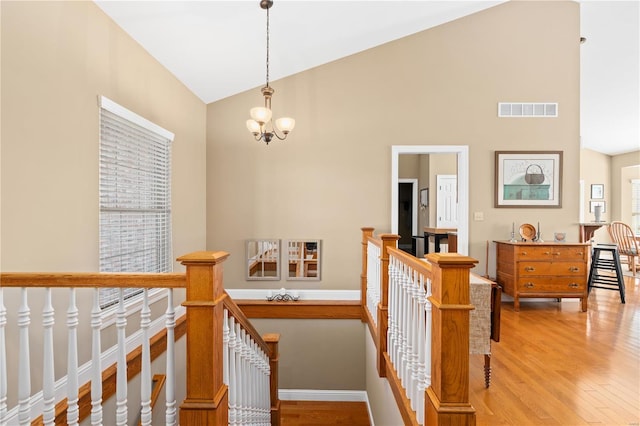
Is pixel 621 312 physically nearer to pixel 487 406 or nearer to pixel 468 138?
pixel 468 138

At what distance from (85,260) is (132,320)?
0.81m

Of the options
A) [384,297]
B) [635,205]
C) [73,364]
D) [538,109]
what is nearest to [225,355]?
[73,364]

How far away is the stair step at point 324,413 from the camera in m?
3.76

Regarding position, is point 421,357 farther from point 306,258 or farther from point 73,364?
point 306,258

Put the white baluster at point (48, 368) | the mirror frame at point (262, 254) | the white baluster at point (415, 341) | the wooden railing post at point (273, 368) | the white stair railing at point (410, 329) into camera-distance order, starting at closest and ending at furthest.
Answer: the white baluster at point (48, 368) < the white stair railing at point (410, 329) < the white baluster at point (415, 341) < the wooden railing post at point (273, 368) < the mirror frame at point (262, 254)

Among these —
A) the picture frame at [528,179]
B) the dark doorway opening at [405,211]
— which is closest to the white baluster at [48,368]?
the picture frame at [528,179]

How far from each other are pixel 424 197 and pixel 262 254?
4.49m

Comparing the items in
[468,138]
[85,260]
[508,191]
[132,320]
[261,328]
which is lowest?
[261,328]

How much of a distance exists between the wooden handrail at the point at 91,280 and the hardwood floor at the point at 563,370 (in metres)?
2.07

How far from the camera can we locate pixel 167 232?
11.5 ft

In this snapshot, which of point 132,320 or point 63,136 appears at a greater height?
point 63,136

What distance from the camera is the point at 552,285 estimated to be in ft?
13.6

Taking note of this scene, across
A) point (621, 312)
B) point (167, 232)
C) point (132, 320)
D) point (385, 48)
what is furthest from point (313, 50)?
point (621, 312)

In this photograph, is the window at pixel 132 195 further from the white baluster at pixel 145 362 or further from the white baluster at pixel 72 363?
the white baluster at pixel 145 362
